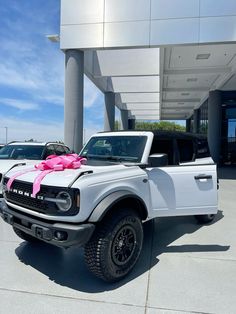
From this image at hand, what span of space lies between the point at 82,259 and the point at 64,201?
1.42 m

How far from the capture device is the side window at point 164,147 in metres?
4.74

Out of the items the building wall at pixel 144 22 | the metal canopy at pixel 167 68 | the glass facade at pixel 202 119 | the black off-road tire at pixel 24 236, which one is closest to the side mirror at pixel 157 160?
the black off-road tire at pixel 24 236

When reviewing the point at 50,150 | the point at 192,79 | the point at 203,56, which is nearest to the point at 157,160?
the point at 50,150

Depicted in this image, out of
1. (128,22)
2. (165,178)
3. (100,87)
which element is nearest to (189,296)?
(165,178)

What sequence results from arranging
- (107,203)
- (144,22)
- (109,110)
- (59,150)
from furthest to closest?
(109,110) < (144,22) < (59,150) < (107,203)

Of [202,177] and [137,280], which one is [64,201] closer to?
[137,280]

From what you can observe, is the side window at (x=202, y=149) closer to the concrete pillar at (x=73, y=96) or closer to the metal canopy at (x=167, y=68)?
the concrete pillar at (x=73, y=96)

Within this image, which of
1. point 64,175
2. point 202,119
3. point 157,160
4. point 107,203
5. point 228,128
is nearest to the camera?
point 107,203

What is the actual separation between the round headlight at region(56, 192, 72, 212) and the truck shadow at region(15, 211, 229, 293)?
0.99m

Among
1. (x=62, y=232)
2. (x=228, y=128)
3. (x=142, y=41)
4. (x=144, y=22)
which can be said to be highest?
(x=144, y=22)

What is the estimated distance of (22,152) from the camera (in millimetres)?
8492

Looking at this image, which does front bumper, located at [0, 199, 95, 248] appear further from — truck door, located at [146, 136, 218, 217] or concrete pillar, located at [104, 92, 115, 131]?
concrete pillar, located at [104, 92, 115, 131]

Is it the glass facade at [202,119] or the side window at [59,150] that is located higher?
the glass facade at [202,119]

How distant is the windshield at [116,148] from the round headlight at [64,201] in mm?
1422
